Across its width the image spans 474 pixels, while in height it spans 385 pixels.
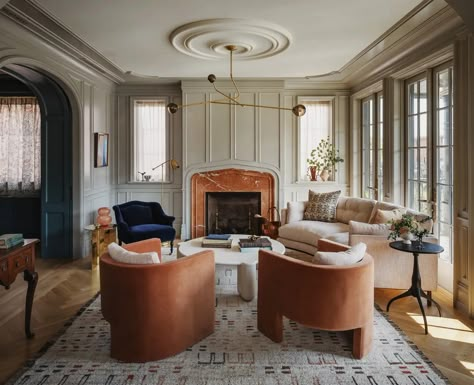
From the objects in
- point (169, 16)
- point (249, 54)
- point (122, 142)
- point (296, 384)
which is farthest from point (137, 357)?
point (122, 142)

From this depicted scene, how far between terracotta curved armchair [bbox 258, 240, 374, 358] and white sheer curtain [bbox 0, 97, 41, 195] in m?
5.55

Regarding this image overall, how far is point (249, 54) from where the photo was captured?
5523 millimetres

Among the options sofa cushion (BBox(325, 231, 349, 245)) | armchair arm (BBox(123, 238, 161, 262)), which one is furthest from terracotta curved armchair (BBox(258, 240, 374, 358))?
sofa cushion (BBox(325, 231, 349, 245))

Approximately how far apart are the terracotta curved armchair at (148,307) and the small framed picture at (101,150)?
384 cm

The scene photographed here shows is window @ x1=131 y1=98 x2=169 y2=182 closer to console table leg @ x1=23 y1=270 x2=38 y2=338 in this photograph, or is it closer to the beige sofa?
the beige sofa

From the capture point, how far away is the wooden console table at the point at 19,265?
3.03m

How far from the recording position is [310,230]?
19.0ft

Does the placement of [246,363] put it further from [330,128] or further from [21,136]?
[21,136]

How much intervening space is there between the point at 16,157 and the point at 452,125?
661 cm

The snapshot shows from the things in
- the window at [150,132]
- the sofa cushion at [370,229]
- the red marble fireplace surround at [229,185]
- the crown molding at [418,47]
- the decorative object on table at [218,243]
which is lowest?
the decorative object on table at [218,243]

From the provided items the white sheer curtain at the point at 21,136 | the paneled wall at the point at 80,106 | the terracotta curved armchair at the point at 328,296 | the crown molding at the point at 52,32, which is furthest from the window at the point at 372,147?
the white sheer curtain at the point at 21,136

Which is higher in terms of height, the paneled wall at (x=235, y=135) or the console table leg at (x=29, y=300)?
the paneled wall at (x=235, y=135)

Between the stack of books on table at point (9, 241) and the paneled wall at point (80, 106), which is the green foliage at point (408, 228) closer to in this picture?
the stack of books on table at point (9, 241)

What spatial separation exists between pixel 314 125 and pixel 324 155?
582 mm
